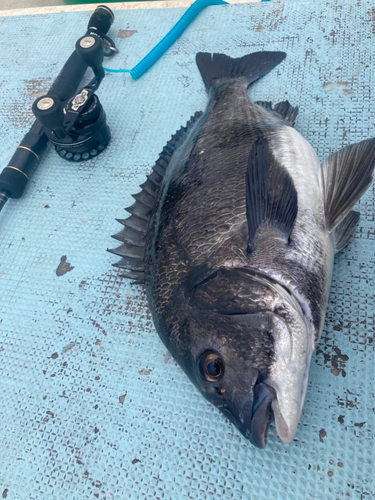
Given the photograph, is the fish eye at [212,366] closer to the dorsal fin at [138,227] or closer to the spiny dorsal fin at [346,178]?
the dorsal fin at [138,227]

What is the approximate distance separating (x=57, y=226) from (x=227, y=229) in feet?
4.09

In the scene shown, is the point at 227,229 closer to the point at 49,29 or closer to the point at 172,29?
the point at 172,29

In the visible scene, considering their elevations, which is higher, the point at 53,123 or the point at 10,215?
the point at 53,123

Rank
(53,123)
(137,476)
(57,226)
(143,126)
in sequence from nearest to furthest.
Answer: (137,476), (53,123), (57,226), (143,126)

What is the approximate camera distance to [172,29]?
8.39 ft

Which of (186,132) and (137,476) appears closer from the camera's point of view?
(137,476)

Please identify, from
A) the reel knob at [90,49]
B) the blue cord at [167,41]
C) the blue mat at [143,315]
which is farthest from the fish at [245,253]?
the blue cord at [167,41]

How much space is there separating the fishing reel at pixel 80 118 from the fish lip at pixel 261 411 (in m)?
1.66

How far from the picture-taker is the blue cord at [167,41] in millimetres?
2488

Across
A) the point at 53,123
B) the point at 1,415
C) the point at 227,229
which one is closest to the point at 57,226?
the point at 53,123

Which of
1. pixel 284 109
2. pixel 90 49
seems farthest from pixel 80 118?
pixel 284 109

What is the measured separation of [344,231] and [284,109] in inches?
32.8

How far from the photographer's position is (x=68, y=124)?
6.29 feet

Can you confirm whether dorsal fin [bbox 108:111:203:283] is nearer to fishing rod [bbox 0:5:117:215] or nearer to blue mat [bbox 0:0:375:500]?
blue mat [bbox 0:0:375:500]
